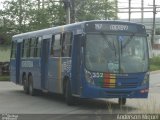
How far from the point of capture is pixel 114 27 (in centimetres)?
1803

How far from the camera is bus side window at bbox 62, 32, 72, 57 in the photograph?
19.0m

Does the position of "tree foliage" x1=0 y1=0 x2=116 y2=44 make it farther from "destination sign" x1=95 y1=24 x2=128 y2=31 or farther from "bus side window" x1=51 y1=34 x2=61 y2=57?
"destination sign" x1=95 y1=24 x2=128 y2=31

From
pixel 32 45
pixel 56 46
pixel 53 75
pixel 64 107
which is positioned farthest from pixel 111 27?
pixel 32 45

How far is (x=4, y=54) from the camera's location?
164 feet

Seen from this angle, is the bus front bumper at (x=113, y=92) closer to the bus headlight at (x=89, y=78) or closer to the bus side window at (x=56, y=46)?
the bus headlight at (x=89, y=78)

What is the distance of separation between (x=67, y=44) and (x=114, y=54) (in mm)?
2147

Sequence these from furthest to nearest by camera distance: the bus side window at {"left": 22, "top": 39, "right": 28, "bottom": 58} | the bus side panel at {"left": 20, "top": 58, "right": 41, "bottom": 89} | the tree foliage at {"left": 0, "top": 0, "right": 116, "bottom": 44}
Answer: the tree foliage at {"left": 0, "top": 0, "right": 116, "bottom": 44}, the bus side window at {"left": 22, "top": 39, "right": 28, "bottom": 58}, the bus side panel at {"left": 20, "top": 58, "right": 41, "bottom": 89}

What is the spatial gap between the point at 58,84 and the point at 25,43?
625 cm

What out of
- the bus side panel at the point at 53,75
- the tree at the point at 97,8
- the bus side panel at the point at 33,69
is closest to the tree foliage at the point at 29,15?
the tree at the point at 97,8

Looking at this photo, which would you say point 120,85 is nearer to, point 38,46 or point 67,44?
point 67,44

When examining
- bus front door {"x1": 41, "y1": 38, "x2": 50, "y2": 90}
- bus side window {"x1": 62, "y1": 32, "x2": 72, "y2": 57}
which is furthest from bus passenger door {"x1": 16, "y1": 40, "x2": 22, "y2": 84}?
bus side window {"x1": 62, "y1": 32, "x2": 72, "y2": 57}

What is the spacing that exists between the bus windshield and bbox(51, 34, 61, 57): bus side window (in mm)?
2663

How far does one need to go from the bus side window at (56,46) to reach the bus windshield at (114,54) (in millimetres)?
2663

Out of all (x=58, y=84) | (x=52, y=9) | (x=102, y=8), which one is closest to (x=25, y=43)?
(x=58, y=84)
